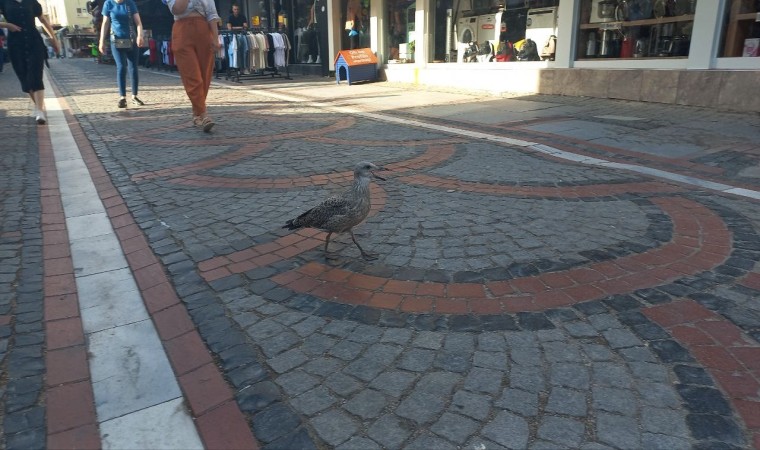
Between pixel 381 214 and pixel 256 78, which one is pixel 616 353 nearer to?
pixel 381 214

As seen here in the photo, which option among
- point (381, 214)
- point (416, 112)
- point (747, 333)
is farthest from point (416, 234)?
point (416, 112)

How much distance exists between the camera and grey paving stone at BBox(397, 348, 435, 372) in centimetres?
237

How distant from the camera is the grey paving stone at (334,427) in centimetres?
196

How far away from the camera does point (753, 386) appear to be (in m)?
2.21

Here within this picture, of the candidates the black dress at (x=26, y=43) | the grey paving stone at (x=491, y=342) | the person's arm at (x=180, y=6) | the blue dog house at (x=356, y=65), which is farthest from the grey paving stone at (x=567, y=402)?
the blue dog house at (x=356, y=65)

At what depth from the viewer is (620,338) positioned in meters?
2.57

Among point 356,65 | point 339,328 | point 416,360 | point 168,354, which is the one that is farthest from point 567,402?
point 356,65

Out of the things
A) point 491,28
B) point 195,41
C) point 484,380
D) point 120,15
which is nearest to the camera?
point 484,380

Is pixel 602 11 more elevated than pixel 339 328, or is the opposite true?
pixel 602 11

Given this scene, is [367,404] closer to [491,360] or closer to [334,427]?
[334,427]

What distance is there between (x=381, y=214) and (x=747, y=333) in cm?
271

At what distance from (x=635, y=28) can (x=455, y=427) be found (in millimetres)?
10764

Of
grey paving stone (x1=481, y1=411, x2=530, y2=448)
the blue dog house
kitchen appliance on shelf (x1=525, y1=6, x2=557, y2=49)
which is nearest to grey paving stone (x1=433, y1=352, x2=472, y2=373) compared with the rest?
grey paving stone (x1=481, y1=411, x2=530, y2=448)

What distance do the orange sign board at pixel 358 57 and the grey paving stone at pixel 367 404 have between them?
573 inches
